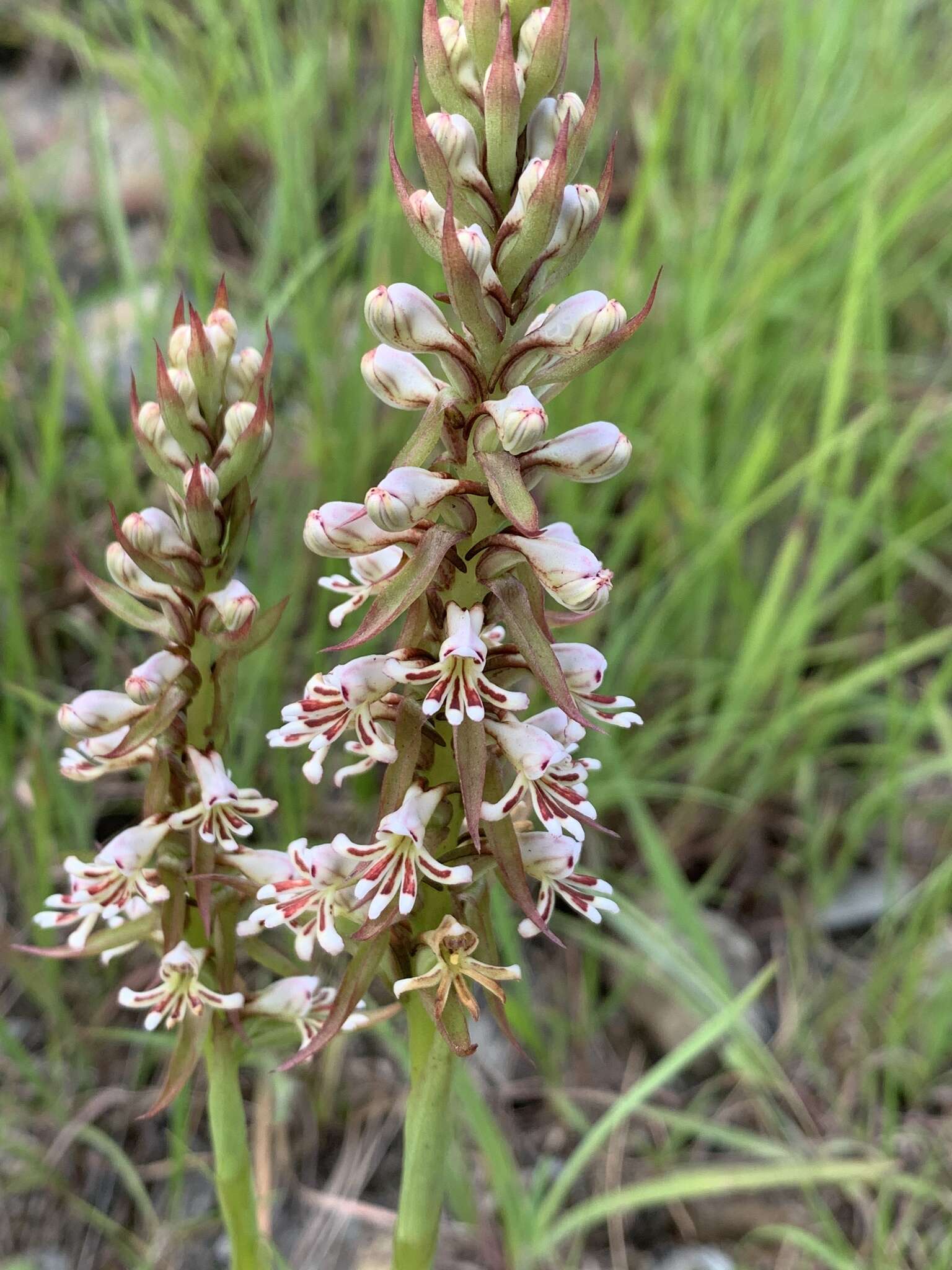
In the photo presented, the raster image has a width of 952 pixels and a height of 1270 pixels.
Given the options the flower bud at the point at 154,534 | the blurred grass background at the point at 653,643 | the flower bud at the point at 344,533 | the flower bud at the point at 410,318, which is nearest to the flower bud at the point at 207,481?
the flower bud at the point at 154,534

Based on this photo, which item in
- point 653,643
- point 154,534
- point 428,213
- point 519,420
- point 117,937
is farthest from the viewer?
point 653,643

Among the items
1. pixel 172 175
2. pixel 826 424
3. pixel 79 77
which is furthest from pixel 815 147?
pixel 79 77

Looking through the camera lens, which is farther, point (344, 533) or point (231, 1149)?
point (231, 1149)

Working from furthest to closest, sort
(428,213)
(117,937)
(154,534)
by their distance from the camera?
1. (117,937)
2. (154,534)
3. (428,213)

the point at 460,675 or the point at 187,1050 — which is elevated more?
the point at 460,675

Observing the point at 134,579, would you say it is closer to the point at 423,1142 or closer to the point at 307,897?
the point at 307,897

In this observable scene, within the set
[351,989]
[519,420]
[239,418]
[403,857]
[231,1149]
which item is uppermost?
[519,420]

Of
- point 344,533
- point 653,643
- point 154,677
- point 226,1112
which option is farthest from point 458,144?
point 653,643
